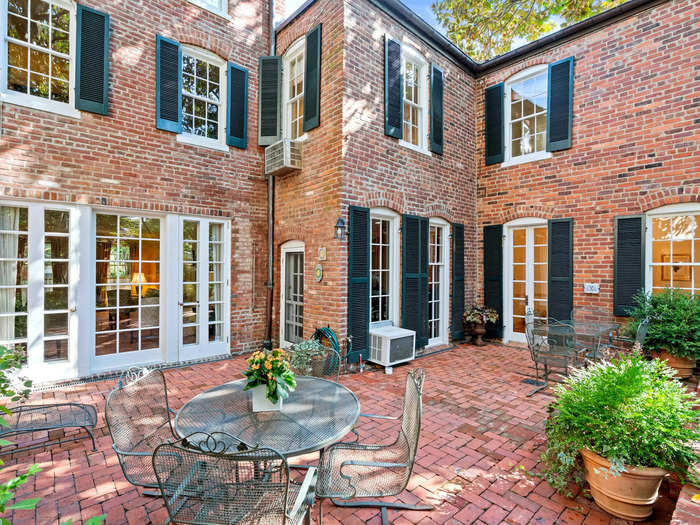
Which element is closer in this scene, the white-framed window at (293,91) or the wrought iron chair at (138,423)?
the wrought iron chair at (138,423)

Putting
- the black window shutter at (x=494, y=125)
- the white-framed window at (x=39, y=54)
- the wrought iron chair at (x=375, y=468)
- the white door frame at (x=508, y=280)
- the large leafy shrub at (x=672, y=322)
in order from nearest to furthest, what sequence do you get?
the wrought iron chair at (x=375, y=468)
the white-framed window at (x=39, y=54)
the large leafy shrub at (x=672, y=322)
the white door frame at (x=508, y=280)
the black window shutter at (x=494, y=125)

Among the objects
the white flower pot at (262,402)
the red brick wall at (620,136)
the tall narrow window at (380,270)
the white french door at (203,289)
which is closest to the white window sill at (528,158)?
the red brick wall at (620,136)

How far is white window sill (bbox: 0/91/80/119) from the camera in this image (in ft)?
15.3

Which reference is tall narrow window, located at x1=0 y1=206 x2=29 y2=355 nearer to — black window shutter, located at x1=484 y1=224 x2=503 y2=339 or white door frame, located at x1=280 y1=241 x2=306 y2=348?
white door frame, located at x1=280 y1=241 x2=306 y2=348

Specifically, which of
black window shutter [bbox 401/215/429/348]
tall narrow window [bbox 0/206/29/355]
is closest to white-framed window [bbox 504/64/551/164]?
black window shutter [bbox 401/215/429/348]

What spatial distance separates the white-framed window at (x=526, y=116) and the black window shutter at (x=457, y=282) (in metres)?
1.99

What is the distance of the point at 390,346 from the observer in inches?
223

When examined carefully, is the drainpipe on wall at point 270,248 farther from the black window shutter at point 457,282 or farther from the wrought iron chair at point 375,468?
the wrought iron chair at point 375,468

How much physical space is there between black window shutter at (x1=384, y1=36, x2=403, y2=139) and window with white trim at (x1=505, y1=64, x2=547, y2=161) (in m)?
2.86

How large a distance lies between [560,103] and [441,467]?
699 centimetres

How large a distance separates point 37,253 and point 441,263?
22.2 ft

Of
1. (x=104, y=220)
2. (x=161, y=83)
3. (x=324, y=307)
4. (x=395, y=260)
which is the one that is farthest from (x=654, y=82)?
(x=104, y=220)

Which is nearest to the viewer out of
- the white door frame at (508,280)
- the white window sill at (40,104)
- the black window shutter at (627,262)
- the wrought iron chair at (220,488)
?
the wrought iron chair at (220,488)

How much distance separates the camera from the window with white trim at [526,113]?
7230 millimetres
